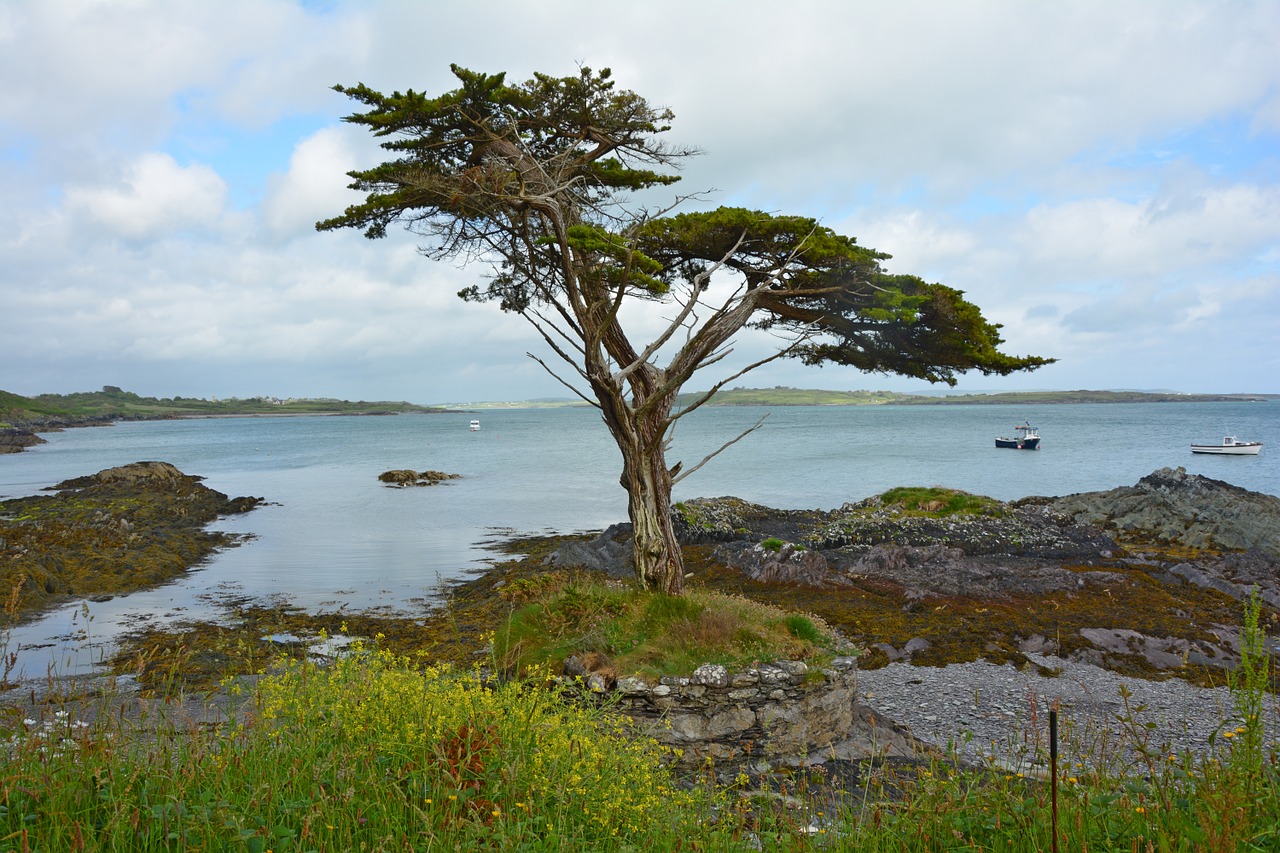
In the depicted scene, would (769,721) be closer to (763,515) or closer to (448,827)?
(448,827)

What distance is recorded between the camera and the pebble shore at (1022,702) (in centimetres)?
945

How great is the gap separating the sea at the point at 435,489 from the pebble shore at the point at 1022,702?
15.6 ft

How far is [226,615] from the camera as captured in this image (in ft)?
52.9

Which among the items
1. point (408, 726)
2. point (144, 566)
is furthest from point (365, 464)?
point (408, 726)

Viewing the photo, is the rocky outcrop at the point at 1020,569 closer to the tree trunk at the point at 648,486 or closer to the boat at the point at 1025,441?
the tree trunk at the point at 648,486

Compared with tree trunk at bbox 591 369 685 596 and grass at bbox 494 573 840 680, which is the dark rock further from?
grass at bbox 494 573 840 680

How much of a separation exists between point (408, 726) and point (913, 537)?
19.6 meters

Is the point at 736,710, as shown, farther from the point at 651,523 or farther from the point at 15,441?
the point at 15,441

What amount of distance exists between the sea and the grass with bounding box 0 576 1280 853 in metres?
0.99

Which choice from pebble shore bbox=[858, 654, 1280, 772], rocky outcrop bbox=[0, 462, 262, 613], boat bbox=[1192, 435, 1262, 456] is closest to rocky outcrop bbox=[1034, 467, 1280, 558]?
pebble shore bbox=[858, 654, 1280, 772]

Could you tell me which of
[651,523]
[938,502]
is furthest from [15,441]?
[651,523]

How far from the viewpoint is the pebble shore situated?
31.0 feet

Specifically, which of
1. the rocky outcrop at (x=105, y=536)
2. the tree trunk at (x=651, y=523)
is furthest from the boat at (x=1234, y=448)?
the rocky outcrop at (x=105, y=536)

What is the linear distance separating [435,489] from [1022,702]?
3971cm
